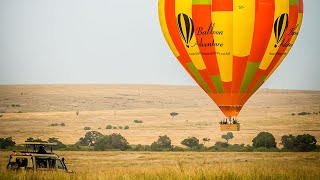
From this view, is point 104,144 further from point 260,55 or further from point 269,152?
point 260,55

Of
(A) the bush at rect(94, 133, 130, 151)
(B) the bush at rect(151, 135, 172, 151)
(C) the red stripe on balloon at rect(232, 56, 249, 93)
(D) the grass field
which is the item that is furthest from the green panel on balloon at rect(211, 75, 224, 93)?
(B) the bush at rect(151, 135, 172, 151)

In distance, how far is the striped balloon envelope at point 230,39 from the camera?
40.6 metres

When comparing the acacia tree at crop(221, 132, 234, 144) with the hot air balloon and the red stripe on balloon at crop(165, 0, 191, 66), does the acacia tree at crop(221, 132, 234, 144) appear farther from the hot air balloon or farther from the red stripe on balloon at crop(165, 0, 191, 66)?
the red stripe on balloon at crop(165, 0, 191, 66)

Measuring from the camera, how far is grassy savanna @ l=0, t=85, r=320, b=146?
11404cm

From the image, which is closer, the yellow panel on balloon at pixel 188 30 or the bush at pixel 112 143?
the yellow panel on balloon at pixel 188 30

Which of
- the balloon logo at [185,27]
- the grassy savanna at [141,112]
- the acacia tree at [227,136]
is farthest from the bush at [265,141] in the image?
the balloon logo at [185,27]

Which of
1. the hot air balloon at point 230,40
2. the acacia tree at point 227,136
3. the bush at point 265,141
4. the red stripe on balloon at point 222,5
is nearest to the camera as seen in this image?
the red stripe on balloon at point 222,5

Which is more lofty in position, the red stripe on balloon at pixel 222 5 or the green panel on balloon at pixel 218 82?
the red stripe on balloon at pixel 222 5

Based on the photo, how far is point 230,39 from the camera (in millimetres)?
41062

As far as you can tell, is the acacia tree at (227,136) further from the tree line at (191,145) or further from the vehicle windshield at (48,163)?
the vehicle windshield at (48,163)

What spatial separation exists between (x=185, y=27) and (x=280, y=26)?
191 inches

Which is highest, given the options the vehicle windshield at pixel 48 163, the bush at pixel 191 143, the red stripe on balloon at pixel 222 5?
the red stripe on balloon at pixel 222 5

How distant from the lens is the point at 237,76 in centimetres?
4156

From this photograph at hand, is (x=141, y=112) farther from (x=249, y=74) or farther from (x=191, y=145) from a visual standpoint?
(x=249, y=74)
